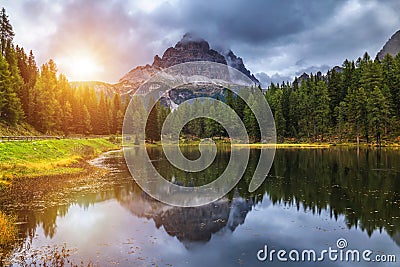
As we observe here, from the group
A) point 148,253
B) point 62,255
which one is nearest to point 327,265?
point 148,253

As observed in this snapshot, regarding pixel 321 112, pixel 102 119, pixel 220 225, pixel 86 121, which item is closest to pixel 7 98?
pixel 86 121

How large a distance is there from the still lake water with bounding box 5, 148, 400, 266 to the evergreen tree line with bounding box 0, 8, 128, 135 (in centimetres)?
5286

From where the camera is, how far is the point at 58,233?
55.0 ft

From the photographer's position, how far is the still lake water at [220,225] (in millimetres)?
13891

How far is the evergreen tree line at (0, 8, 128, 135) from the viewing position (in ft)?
223

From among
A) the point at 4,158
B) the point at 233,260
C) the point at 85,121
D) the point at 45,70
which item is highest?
the point at 45,70

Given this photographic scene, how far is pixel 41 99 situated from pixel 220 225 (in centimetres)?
7647

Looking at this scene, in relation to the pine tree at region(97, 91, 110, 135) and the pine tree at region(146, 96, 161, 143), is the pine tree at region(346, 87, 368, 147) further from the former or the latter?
the pine tree at region(97, 91, 110, 135)

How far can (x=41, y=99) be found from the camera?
80188 mm

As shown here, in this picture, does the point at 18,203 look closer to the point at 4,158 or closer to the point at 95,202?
the point at 95,202

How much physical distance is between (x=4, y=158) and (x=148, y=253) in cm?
2893

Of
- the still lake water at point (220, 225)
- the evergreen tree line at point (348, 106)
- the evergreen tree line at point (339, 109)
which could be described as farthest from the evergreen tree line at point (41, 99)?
the evergreen tree line at point (348, 106)

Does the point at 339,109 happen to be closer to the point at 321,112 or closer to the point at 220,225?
the point at 321,112

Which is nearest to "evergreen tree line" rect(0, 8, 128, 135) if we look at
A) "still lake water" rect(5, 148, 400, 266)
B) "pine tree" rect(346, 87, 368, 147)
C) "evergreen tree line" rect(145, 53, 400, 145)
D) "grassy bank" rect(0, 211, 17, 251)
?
"evergreen tree line" rect(145, 53, 400, 145)
